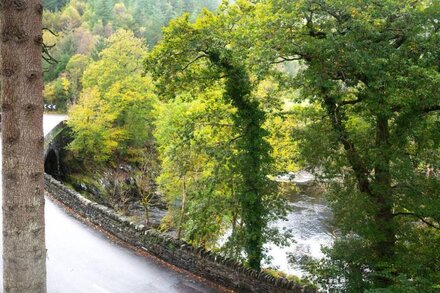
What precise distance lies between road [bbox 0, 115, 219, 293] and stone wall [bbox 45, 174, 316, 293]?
32 cm

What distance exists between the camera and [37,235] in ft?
11.8

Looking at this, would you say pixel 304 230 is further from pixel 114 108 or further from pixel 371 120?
pixel 371 120

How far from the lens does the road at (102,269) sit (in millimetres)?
10531

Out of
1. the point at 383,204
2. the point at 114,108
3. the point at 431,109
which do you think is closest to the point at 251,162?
the point at 383,204

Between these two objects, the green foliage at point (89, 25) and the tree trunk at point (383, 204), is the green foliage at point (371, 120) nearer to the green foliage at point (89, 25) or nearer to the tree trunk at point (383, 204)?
the tree trunk at point (383, 204)

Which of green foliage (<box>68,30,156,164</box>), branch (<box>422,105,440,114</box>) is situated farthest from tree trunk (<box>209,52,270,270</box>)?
green foliage (<box>68,30,156,164</box>)

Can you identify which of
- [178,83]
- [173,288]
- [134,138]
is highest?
[134,138]

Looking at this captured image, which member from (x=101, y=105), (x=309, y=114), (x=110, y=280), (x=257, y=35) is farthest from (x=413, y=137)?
(x=101, y=105)

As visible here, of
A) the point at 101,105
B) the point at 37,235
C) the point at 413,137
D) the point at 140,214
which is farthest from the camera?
the point at 101,105

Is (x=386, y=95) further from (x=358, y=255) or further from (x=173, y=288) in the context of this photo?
(x=173, y=288)

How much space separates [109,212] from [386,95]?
409 inches

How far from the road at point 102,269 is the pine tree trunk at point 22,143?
7.20 m

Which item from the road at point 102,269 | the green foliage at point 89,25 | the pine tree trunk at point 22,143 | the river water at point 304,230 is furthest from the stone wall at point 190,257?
the green foliage at point 89,25

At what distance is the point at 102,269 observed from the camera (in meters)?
11.6
